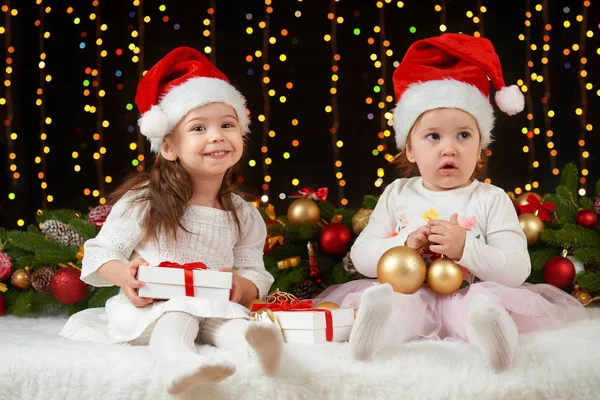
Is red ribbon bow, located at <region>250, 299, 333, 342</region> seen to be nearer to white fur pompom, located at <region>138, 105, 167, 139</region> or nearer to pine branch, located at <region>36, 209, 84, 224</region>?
white fur pompom, located at <region>138, 105, 167, 139</region>

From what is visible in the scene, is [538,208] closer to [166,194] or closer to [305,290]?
[305,290]

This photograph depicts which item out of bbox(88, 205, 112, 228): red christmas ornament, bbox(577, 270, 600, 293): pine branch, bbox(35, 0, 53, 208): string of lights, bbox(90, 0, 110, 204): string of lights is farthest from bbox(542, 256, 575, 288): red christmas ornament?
bbox(35, 0, 53, 208): string of lights

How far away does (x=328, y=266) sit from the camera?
222 cm

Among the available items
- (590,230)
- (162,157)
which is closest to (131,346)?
(162,157)

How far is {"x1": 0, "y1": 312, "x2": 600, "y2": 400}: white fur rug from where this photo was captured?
4.15 ft

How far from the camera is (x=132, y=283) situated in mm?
1568

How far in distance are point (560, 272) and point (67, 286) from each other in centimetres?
136

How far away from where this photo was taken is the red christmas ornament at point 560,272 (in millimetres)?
2074

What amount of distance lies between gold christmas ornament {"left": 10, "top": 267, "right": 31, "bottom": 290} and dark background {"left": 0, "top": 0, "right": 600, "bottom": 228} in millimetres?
876

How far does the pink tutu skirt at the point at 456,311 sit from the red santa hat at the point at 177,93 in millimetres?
568

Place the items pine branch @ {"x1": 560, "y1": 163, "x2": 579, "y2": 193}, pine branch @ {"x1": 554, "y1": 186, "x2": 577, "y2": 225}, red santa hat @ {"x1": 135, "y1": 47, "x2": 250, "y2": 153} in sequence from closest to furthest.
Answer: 1. red santa hat @ {"x1": 135, "y1": 47, "x2": 250, "y2": 153}
2. pine branch @ {"x1": 554, "y1": 186, "x2": 577, "y2": 225}
3. pine branch @ {"x1": 560, "y1": 163, "x2": 579, "y2": 193}

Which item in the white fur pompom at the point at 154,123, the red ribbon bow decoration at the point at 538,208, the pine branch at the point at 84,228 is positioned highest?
the white fur pompom at the point at 154,123

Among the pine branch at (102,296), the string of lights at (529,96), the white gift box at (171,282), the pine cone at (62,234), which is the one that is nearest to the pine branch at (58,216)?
the pine cone at (62,234)

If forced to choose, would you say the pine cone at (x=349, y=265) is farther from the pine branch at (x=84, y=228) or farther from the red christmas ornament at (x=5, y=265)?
the red christmas ornament at (x=5, y=265)
